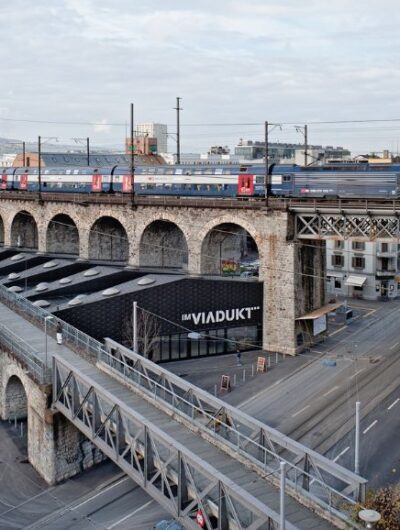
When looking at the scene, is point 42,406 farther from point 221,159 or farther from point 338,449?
point 221,159

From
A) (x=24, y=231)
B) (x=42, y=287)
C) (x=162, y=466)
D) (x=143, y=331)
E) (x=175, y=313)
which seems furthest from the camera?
(x=24, y=231)

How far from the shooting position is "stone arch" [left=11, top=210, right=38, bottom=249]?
69875 millimetres

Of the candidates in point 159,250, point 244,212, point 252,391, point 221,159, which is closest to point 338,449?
point 252,391

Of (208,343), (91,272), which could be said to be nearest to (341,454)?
(208,343)

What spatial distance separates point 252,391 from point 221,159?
97.2 metres

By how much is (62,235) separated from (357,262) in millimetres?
32090

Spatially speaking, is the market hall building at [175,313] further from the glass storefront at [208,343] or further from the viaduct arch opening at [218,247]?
the viaduct arch opening at [218,247]

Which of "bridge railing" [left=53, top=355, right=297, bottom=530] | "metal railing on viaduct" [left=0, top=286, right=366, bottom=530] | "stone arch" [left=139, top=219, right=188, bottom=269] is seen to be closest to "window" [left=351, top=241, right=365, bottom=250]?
"stone arch" [left=139, top=219, right=188, bottom=269]

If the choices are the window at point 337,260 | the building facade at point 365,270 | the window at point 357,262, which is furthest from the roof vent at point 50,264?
the window at point 357,262

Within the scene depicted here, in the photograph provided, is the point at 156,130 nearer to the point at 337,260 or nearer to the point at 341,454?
the point at 337,260

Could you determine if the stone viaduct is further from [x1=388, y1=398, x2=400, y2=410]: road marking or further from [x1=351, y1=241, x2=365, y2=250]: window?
[x1=351, y1=241, x2=365, y2=250]: window

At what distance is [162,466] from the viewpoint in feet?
68.7

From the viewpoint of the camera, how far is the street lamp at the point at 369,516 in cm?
1600

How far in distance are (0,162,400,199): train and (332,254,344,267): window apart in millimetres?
22274
